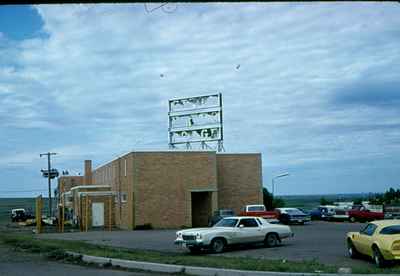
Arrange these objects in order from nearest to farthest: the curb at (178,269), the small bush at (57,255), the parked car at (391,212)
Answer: the curb at (178,269), the small bush at (57,255), the parked car at (391,212)

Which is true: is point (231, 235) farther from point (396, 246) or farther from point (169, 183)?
point (169, 183)

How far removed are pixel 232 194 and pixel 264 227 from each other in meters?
27.2

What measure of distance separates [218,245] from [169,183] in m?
24.4

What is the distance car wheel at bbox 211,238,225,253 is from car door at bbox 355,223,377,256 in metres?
5.93

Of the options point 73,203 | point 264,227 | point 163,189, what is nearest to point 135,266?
point 264,227

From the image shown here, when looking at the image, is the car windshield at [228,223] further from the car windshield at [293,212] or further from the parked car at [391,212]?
the parked car at [391,212]

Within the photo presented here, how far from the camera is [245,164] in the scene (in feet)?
173

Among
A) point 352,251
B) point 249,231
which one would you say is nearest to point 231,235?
point 249,231

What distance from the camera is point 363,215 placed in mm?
52812

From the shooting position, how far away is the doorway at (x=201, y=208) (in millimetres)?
49841

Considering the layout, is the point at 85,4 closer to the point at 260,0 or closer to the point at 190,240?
the point at 260,0

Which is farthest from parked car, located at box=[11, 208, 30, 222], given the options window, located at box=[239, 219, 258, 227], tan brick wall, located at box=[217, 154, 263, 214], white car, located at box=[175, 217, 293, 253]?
white car, located at box=[175, 217, 293, 253]

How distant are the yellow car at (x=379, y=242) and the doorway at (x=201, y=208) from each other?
30.4 m

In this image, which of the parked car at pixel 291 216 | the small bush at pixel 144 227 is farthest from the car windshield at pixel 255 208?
the small bush at pixel 144 227
